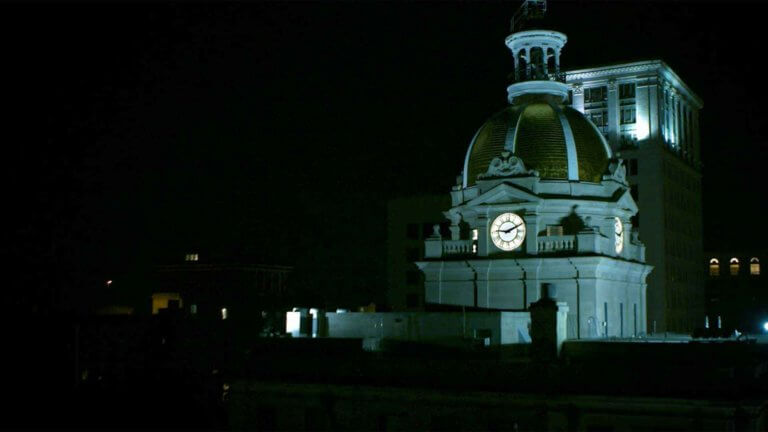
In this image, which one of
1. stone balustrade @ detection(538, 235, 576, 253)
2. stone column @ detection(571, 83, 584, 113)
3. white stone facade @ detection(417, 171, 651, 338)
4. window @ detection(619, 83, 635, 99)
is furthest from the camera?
stone column @ detection(571, 83, 584, 113)

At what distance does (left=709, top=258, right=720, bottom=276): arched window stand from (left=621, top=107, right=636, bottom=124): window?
3712cm

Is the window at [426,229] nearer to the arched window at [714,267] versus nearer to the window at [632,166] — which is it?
the window at [632,166]

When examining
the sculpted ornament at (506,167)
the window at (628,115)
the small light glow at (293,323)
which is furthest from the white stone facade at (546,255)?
the window at (628,115)

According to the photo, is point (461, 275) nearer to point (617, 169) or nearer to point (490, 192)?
point (490, 192)

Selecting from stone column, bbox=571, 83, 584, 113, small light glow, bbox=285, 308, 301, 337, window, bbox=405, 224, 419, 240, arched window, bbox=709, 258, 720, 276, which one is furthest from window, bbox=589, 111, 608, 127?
small light glow, bbox=285, 308, 301, 337

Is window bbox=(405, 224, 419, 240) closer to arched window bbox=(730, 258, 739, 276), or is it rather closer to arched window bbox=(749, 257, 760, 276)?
arched window bbox=(730, 258, 739, 276)

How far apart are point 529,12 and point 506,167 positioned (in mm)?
15431

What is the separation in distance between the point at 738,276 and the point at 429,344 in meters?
101

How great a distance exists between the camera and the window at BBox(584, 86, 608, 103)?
119m

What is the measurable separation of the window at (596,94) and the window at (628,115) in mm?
3056

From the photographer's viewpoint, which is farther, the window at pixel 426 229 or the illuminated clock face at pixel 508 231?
the window at pixel 426 229

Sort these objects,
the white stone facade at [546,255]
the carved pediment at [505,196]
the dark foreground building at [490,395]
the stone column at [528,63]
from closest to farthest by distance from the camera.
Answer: the dark foreground building at [490,395]
the white stone facade at [546,255]
the carved pediment at [505,196]
the stone column at [528,63]

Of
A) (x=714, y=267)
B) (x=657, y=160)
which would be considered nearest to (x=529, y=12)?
(x=657, y=160)

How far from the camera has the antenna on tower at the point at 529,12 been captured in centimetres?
7831
